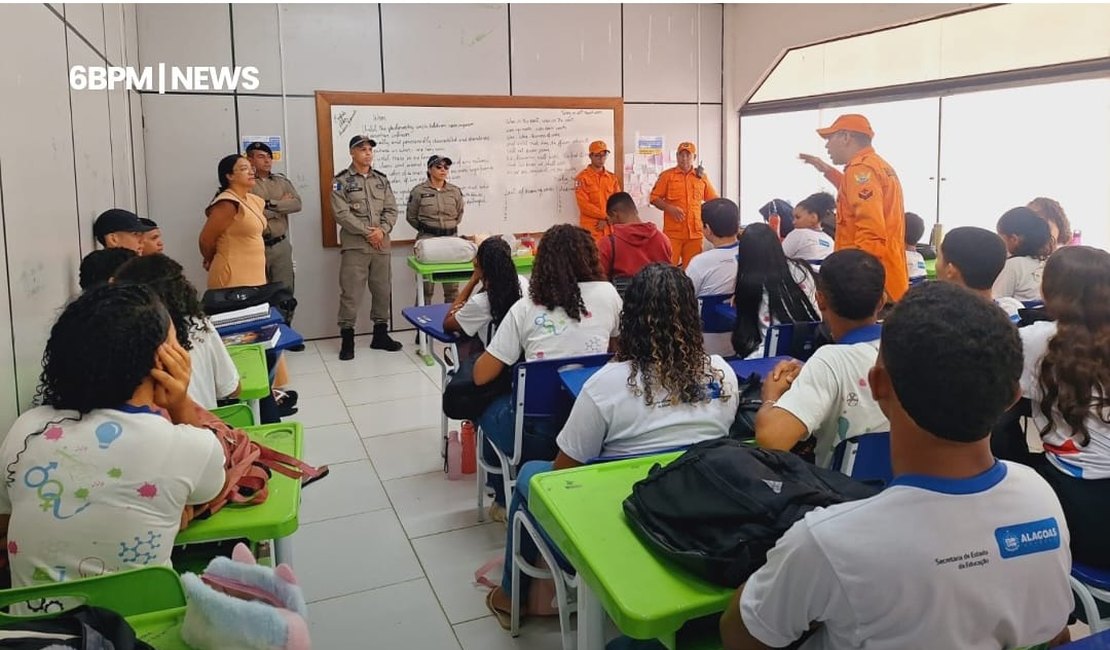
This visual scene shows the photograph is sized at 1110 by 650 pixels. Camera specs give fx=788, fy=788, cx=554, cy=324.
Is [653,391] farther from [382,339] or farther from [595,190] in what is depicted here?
[595,190]

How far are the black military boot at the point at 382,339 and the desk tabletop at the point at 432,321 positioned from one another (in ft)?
7.09

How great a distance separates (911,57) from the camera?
5.64m

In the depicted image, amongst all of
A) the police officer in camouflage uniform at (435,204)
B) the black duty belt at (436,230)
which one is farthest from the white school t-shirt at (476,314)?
the black duty belt at (436,230)

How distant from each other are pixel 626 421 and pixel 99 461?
1108 millimetres

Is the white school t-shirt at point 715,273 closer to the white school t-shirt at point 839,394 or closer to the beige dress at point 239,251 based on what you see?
the white school t-shirt at point 839,394

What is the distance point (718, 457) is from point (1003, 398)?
1.55ft

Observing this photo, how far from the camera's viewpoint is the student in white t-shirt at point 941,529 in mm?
936

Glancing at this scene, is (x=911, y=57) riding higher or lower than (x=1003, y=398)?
higher

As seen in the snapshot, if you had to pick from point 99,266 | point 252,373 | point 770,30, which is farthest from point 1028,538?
point 770,30

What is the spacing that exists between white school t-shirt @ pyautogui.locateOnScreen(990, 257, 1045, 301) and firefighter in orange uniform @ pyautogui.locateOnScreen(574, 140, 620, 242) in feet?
11.8

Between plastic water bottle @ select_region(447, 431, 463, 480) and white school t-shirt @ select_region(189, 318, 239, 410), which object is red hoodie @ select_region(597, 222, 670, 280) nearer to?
plastic water bottle @ select_region(447, 431, 463, 480)

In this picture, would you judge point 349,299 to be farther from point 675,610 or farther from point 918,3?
point 675,610

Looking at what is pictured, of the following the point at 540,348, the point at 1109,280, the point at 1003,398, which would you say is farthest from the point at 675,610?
the point at 540,348

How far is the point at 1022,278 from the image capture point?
11.7ft
